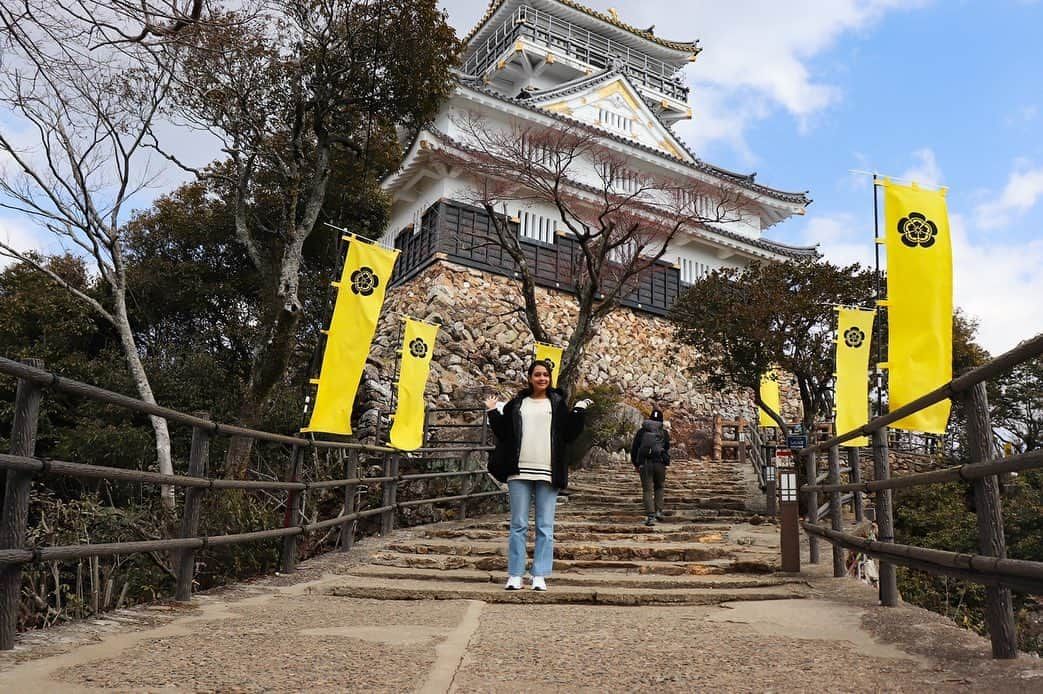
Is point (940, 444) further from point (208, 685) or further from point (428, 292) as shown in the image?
point (208, 685)

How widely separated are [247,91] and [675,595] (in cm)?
1093

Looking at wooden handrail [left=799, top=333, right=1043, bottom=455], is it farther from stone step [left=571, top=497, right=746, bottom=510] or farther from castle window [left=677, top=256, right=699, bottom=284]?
castle window [left=677, top=256, right=699, bottom=284]

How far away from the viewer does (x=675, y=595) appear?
513 centimetres

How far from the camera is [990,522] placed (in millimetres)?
2799

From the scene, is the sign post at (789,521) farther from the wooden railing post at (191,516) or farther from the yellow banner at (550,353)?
the yellow banner at (550,353)

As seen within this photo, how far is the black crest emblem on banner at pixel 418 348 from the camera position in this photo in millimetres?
11930

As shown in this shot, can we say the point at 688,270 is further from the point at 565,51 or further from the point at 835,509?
the point at 835,509

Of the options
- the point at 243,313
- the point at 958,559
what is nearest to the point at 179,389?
the point at 243,313

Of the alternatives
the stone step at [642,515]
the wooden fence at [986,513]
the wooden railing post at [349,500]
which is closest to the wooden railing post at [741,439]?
the stone step at [642,515]

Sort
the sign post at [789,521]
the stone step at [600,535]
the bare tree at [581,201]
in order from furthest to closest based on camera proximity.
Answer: the bare tree at [581,201] → the stone step at [600,535] → the sign post at [789,521]

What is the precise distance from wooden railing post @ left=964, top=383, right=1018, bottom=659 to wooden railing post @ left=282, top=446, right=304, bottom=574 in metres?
4.55

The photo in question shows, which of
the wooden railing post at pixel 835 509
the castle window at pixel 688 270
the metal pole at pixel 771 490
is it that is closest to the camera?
the wooden railing post at pixel 835 509

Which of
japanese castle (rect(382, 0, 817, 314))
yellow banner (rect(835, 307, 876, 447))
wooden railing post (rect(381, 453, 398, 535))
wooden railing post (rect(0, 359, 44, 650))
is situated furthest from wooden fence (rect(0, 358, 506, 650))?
japanese castle (rect(382, 0, 817, 314))

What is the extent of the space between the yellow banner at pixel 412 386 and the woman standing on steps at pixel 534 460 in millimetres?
5395
